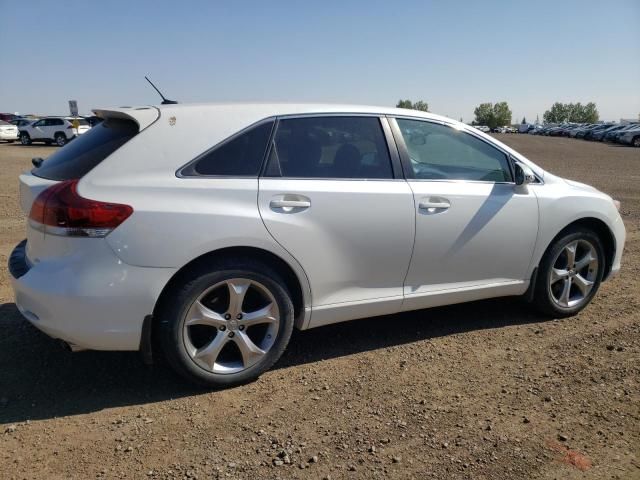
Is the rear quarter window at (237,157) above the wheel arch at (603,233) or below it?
above

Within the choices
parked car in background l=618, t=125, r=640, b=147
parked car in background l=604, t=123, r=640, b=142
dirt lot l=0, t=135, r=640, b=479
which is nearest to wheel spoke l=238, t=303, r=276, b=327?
dirt lot l=0, t=135, r=640, b=479

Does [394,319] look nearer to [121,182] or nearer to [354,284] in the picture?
[354,284]

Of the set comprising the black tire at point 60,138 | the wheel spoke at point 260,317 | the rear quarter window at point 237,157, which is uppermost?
the rear quarter window at point 237,157

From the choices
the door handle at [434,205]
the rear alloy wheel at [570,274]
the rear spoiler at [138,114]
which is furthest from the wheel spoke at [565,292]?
the rear spoiler at [138,114]

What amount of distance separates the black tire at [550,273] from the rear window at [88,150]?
317 centimetres

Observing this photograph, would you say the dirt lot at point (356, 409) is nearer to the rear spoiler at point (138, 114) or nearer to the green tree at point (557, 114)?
the rear spoiler at point (138, 114)

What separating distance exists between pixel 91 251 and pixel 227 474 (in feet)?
4.29

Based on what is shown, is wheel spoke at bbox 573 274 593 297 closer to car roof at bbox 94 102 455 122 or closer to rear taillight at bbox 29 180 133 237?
car roof at bbox 94 102 455 122

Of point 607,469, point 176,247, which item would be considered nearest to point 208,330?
point 176,247

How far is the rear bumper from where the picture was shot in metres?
2.73

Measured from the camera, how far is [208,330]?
3.15 meters

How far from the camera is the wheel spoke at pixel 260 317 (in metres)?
3.12

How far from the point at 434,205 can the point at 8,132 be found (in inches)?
1374

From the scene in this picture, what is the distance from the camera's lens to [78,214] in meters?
2.71
